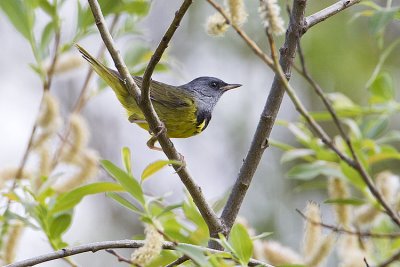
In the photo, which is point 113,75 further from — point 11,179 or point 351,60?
point 351,60

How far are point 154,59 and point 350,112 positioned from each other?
1.54m

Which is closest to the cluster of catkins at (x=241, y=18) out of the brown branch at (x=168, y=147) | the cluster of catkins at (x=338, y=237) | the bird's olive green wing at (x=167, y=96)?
the brown branch at (x=168, y=147)

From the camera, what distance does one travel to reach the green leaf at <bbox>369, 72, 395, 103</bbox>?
10.9 ft

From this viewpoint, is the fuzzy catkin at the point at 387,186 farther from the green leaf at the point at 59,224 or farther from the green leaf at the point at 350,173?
the green leaf at the point at 59,224

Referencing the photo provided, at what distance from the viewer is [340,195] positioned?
305 cm

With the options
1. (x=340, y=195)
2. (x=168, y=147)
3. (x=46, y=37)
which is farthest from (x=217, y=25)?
(x=46, y=37)

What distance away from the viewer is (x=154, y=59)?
86.5 inches

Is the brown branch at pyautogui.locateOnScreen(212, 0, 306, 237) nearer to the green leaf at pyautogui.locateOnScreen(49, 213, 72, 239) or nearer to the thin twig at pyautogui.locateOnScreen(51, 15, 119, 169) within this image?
the green leaf at pyautogui.locateOnScreen(49, 213, 72, 239)

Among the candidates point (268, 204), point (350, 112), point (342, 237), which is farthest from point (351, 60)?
point (342, 237)

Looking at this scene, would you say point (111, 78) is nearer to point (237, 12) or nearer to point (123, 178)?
point (123, 178)

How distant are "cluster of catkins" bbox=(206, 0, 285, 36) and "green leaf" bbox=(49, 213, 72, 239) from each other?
117 cm

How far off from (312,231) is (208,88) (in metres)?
2.07

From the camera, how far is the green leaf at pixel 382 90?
10.9 feet

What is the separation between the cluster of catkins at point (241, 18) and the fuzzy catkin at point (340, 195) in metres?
1.29
